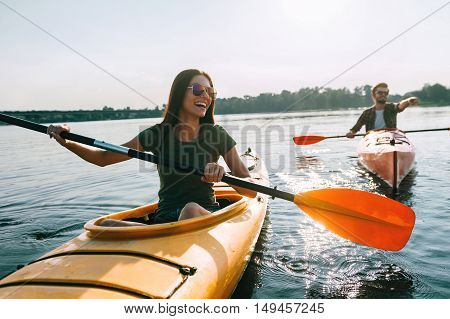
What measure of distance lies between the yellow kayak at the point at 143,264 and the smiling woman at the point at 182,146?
0.36m

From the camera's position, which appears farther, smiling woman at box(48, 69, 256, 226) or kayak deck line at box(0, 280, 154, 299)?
smiling woman at box(48, 69, 256, 226)

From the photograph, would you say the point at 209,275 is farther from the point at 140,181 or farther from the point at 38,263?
the point at 140,181

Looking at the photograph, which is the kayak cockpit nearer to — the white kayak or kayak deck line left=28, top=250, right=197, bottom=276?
kayak deck line left=28, top=250, right=197, bottom=276

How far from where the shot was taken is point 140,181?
10234 mm

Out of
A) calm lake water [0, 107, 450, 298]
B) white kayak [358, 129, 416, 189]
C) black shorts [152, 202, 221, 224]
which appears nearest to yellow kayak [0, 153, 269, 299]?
black shorts [152, 202, 221, 224]

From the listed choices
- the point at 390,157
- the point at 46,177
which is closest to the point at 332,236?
the point at 390,157

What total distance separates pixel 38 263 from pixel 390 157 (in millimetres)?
6775

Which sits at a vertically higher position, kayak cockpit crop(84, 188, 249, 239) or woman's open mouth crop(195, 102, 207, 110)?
woman's open mouth crop(195, 102, 207, 110)

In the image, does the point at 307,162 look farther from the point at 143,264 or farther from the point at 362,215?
the point at 143,264

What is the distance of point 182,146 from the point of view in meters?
3.49

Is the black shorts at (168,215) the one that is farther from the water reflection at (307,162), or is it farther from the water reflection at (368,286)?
the water reflection at (307,162)

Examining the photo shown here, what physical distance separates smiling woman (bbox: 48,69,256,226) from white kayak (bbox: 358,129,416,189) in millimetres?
4798

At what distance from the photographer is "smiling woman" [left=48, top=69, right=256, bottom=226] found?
3.42 m

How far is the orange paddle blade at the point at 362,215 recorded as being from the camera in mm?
3662
